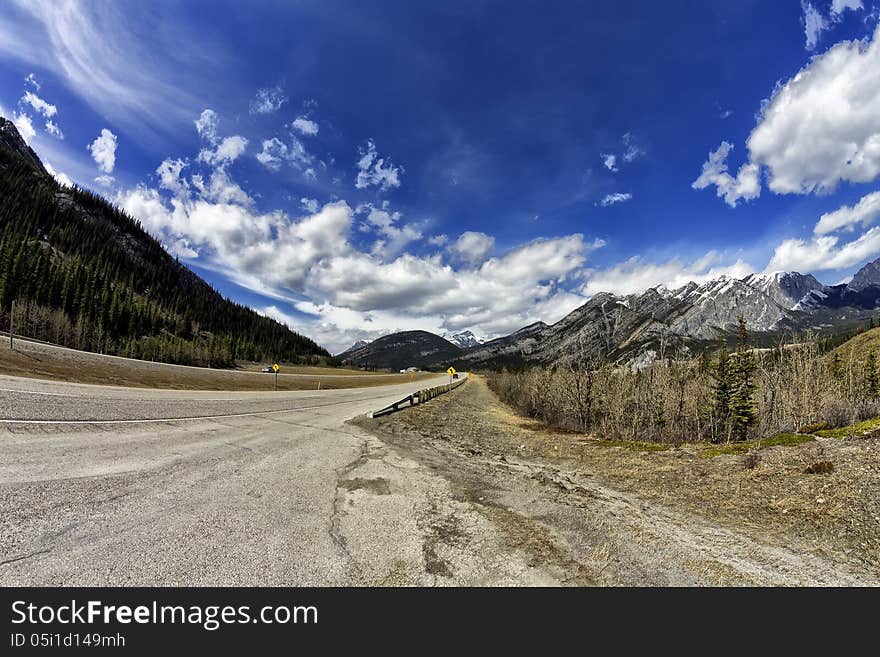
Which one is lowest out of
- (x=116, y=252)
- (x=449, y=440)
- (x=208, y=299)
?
(x=449, y=440)

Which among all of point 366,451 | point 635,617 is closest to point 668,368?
point 366,451

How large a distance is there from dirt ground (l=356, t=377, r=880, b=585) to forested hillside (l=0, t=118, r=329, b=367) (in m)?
88.4

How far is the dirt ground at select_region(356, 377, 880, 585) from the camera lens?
4652 mm

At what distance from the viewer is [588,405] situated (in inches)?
1008

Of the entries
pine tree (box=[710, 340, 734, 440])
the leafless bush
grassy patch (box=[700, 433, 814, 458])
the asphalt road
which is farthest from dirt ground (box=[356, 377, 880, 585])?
pine tree (box=[710, 340, 734, 440])

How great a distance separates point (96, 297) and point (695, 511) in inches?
5439

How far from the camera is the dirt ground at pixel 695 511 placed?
15.3ft

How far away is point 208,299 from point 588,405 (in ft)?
712

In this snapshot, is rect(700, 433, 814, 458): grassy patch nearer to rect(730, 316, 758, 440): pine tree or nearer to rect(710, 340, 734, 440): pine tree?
rect(730, 316, 758, 440): pine tree

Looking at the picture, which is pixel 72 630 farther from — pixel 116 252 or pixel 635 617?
pixel 116 252

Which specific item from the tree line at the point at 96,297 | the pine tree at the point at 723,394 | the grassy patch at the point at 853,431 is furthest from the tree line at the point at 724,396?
the tree line at the point at 96,297

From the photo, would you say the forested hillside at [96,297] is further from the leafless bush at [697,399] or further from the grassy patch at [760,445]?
the grassy patch at [760,445]

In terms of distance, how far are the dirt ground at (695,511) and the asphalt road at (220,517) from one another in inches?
36.4

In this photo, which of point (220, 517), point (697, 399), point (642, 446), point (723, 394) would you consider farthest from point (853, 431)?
point (220, 517)
